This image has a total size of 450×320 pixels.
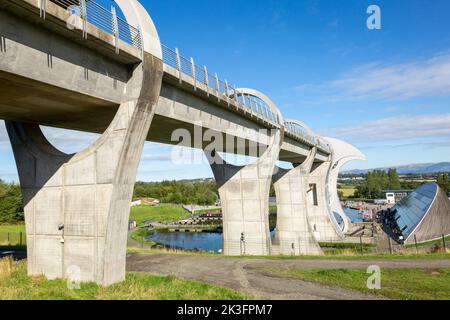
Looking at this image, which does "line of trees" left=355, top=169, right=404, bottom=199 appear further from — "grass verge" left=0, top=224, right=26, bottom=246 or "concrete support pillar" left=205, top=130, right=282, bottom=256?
"grass verge" left=0, top=224, right=26, bottom=246

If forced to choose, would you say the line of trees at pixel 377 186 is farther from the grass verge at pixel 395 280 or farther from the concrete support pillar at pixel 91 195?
the concrete support pillar at pixel 91 195

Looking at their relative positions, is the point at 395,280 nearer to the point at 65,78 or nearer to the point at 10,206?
the point at 65,78

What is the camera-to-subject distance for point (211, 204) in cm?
13688

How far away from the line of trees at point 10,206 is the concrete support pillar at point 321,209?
2184 inches

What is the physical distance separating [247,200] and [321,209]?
90.9 ft

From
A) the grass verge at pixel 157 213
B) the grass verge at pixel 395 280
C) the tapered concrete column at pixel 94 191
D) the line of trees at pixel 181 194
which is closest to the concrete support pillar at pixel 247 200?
the grass verge at pixel 395 280

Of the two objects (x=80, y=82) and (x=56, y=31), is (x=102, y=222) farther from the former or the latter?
(x=56, y=31)

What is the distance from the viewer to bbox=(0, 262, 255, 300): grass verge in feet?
34.6

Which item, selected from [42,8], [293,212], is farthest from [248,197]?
[42,8]

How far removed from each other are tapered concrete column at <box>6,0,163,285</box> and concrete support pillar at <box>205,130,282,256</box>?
17.6 meters

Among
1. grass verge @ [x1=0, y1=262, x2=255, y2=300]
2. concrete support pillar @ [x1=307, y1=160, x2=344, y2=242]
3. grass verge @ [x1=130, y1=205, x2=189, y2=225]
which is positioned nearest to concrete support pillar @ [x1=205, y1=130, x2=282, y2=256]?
grass verge @ [x1=0, y1=262, x2=255, y2=300]

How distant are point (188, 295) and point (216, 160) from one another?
67.9 feet

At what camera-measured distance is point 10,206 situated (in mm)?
62000
